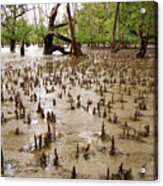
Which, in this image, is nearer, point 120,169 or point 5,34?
point 120,169

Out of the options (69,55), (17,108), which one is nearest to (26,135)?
(17,108)

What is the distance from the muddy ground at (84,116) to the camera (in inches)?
73.8

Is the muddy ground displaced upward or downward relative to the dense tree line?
downward

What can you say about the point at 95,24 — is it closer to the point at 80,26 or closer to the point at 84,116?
the point at 80,26

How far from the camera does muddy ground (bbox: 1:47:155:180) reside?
73.8 inches

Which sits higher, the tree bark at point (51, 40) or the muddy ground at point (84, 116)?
the tree bark at point (51, 40)

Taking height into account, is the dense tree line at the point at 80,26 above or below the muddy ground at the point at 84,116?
above

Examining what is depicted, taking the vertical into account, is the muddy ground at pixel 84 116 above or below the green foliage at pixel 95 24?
below

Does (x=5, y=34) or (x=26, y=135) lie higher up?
(x=5, y=34)

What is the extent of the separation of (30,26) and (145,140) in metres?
0.66

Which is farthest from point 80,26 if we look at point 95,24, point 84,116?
point 84,116

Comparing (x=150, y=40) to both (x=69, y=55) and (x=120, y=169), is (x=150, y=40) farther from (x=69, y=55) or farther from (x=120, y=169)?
(x=120, y=169)

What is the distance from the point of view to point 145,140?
6.12 feet

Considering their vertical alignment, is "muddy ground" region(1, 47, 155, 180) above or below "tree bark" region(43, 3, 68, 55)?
below
